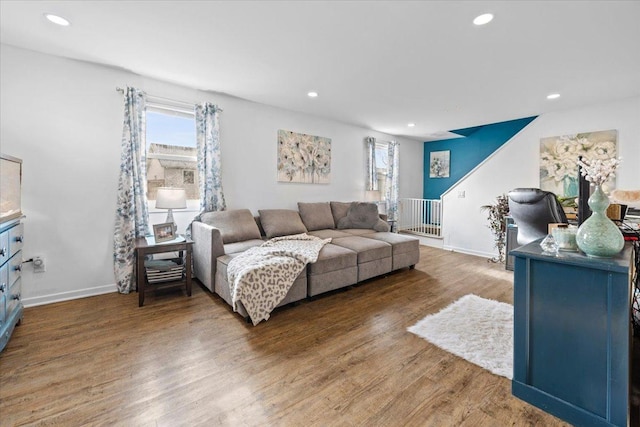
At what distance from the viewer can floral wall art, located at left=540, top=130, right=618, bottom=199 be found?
13.2 feet

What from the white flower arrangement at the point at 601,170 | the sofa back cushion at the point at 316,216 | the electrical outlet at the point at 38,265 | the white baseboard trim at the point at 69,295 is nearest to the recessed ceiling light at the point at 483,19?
the white flower arrangement at the point at 601,170

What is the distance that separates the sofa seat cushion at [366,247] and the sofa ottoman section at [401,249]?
6.1 inches

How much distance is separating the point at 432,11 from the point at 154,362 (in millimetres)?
3158

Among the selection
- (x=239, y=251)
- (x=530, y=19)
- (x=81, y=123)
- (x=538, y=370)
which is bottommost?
(x=538, y=370)

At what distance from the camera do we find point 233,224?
3561 mm

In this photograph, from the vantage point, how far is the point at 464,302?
2924 mm

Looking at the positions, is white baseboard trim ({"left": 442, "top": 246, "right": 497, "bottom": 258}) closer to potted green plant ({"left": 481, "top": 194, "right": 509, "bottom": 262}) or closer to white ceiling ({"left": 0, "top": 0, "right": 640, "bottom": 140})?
potted green plant ({"left": 481, "top": 194, "right": 509, "bottom": 262})

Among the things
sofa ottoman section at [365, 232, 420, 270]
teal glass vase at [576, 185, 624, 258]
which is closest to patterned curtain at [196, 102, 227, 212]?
sofa ottoman section at [365, 232, 420, 270]

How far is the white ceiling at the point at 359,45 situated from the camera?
80.5 inches

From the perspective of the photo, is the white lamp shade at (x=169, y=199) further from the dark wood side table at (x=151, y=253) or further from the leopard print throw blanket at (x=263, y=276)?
the leopard print throw blanket at (x=263, y=276)

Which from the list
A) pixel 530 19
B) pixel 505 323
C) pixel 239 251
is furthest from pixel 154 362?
pixel 530 19

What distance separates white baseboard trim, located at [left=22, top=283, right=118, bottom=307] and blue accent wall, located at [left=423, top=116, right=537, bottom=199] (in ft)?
21.8

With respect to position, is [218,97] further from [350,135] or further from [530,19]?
[530,19]

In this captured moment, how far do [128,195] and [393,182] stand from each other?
16.5ft
